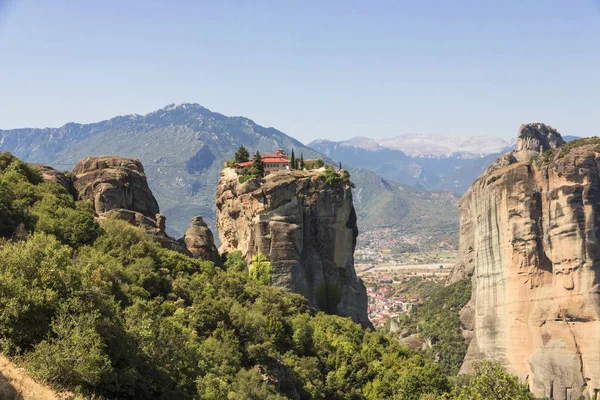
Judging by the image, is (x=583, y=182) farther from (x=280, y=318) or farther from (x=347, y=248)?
(x=280, y=318)

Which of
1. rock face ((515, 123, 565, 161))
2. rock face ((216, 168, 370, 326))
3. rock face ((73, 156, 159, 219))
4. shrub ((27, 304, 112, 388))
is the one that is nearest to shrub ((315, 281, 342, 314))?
rock face ((216, 168, 370, 326))

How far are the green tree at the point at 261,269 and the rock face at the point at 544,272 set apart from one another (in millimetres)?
28232

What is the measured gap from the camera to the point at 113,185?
39.5 m

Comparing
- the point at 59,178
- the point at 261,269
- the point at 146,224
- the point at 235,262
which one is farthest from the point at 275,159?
the point at 59,178

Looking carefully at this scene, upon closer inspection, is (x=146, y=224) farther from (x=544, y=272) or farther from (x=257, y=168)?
(x=544, y=272)

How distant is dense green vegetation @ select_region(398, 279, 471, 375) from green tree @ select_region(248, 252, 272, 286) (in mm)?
38370

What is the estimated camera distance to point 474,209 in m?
70.4

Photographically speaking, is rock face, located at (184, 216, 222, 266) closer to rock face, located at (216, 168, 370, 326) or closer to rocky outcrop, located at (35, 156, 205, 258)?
rocky outcrop, located at (35, 156, 205, 258)

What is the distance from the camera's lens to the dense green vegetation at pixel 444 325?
264 ft

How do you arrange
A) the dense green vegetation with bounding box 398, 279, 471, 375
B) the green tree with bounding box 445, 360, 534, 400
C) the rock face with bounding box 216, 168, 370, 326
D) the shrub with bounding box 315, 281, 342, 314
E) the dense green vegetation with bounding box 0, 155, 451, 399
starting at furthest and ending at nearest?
the dense green vegetation with bounding box 398, 279, 471, 375
the shrub with bounding box 315, 281, 342, 314
the rock face with bounding box 216, 168, 370, 326
the green tree with bounding box 445, 360, 534, 400
the dense green vegetation with bounding box 0, 155, 451, 399

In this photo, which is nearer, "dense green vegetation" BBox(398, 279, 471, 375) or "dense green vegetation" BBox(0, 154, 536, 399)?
"dense green vegetation" BBox(0, 154, 536, 399)

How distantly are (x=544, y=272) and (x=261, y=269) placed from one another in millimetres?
30070

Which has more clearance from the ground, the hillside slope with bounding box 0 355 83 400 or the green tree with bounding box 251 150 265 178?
the green tree with bounding box 251 150 265 178

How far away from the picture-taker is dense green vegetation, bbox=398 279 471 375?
80.4 m
